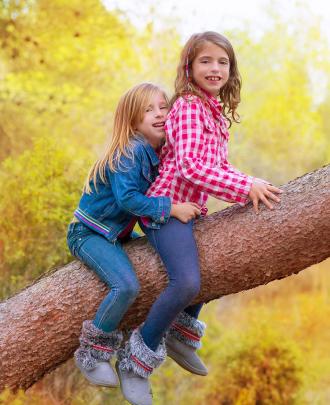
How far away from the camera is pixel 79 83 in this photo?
10062mm

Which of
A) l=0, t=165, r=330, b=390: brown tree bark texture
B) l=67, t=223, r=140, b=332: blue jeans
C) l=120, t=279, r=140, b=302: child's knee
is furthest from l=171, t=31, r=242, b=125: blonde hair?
l=120, t=279, r=140, b=302: child's knee

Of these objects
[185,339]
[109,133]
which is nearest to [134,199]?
[185,339]

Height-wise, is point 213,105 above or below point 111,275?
above

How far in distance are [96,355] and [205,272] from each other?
0.64 meters

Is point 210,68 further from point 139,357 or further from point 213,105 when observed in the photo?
point 139,357

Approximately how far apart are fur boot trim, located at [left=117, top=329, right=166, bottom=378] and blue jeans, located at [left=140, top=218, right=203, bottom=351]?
10 cm

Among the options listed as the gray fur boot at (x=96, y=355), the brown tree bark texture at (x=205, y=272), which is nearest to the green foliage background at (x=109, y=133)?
the brown tree bark texture at (x=205, y=272)

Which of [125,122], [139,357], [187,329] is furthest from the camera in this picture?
[187,329]

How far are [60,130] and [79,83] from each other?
3.83 feet

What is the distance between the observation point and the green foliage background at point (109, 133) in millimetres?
5570

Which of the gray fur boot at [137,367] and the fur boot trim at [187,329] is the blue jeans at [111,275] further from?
the fur boot trim at [187,329]

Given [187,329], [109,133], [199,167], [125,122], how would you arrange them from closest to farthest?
[199,167] → [125,122] → [187,329] → [109,133]

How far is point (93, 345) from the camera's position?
10.4ft

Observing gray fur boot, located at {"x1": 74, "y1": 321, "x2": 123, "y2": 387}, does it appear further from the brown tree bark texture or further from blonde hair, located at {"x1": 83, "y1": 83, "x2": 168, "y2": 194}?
blonde hair, located at {"x1": 83, "y1": 83, "x2": 168, "y2": 194}
